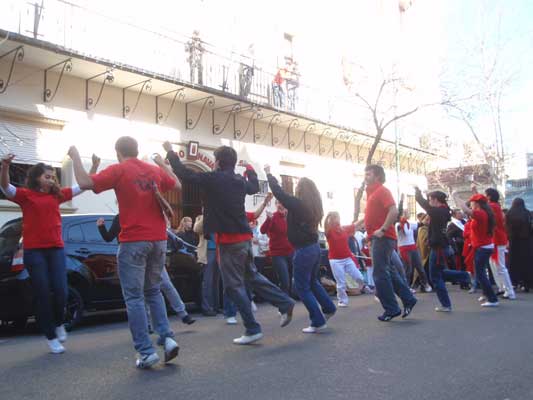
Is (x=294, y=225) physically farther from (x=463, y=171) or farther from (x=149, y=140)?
(x=463, y=171)

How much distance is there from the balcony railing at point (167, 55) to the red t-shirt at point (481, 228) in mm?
8441

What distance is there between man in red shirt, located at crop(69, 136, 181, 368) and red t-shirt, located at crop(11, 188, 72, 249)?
1.25 meters

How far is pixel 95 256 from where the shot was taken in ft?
27.7

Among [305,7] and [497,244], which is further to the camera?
[305,7]

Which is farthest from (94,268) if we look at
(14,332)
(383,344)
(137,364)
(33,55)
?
(33,55)

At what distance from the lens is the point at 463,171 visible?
95.3 feet

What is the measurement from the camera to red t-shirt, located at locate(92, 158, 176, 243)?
496 cm

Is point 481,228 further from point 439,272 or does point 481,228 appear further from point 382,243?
point 382,243

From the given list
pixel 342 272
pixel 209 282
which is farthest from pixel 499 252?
pixel 209 282

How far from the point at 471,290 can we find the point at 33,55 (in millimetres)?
9954

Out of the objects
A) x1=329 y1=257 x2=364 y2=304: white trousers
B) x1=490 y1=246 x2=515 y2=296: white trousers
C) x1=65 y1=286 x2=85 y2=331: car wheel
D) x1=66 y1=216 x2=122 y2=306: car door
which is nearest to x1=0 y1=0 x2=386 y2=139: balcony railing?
x1=66 y1=216 x2=122 y2=306: car door

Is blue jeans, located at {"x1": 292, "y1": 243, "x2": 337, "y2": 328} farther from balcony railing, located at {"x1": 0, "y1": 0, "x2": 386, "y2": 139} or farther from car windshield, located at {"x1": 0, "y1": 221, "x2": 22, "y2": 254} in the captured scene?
balcony railing, located at {"x1": 0, "y1": 0, "x2": 386, "y2": 139}

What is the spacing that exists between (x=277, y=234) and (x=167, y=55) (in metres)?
8.26

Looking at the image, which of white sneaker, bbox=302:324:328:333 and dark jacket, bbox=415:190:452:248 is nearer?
white sneaker, bbox=302:324:328:333
